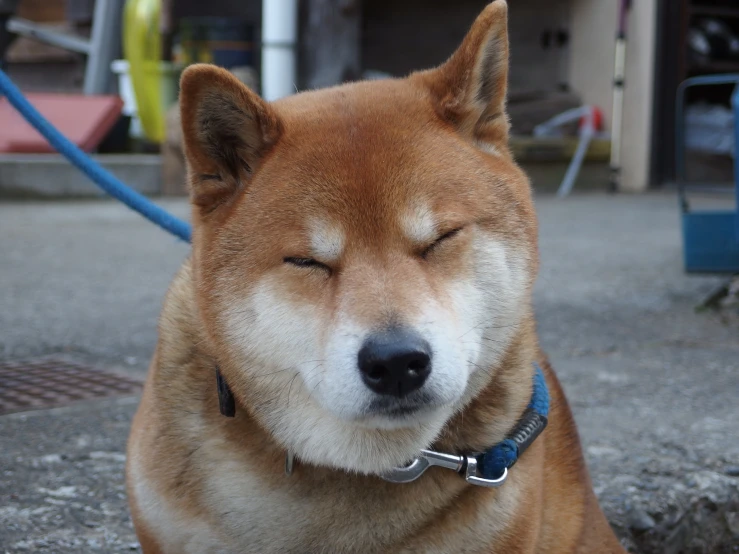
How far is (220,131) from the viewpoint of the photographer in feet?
6.31

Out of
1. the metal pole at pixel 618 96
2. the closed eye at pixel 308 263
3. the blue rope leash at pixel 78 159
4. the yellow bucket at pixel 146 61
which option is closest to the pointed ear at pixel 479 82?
the closed eye at pixel 308 263

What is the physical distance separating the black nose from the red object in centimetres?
666

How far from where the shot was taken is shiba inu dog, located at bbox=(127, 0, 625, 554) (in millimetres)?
1729

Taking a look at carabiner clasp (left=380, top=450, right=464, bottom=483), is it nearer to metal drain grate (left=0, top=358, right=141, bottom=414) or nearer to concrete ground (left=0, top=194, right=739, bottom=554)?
concrete ground (left=0, top=194, right=739, bottom=554)

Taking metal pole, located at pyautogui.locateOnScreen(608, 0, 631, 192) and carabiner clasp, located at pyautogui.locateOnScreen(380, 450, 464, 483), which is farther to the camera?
metal pole, located at pyautogui.locateOnScreen(608, 0, 631, 192)

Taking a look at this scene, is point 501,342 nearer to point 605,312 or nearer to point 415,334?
point 415,334

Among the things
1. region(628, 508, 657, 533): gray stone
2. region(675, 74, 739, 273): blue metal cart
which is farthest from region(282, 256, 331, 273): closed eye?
region(675, 74, 739, 273): blue metal cart

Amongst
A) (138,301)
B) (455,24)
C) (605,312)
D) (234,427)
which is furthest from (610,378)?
(455,24)

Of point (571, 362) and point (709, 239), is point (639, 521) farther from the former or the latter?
point (709, 239)

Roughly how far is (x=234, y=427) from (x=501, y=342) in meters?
0.58

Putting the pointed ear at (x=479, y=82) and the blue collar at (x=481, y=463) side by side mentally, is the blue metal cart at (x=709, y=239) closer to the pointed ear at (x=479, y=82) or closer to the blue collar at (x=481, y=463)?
the pointed ear at (x=479, y=82)

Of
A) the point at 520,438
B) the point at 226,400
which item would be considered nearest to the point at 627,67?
the point at 520,438

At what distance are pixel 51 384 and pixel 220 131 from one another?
5.53 ft

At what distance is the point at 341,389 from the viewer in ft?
5.43
